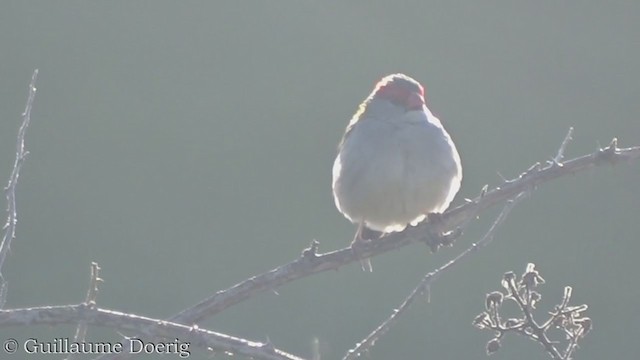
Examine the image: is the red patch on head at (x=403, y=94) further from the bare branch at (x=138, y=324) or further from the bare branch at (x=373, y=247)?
the bare branch at (x=138, y=324)

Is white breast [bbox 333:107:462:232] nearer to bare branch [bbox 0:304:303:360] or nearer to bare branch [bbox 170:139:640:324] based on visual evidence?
bare branch [bbox 170:139:640:324]

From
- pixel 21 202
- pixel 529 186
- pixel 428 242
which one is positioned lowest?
pixel 529 186

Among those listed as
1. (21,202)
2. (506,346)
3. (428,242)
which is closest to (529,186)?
(428,242)

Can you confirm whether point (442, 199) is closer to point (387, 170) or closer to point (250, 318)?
point (387, 170)

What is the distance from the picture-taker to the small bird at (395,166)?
467cm

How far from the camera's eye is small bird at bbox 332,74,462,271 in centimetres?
467

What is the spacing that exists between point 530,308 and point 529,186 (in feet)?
1.35

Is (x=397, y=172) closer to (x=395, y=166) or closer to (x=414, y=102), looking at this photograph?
(x=395, y=166)

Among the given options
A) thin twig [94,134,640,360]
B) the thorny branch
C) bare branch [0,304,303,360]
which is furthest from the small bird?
bare branch [0,304,303,360]

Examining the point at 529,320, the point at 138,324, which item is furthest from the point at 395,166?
the point at 138,324

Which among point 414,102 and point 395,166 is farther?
point 414,102

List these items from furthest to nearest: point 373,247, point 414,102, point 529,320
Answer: point 414,102 → point 373,247 → point 529,320

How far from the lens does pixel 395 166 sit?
4676mm

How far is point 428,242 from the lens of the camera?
12.8 ft
